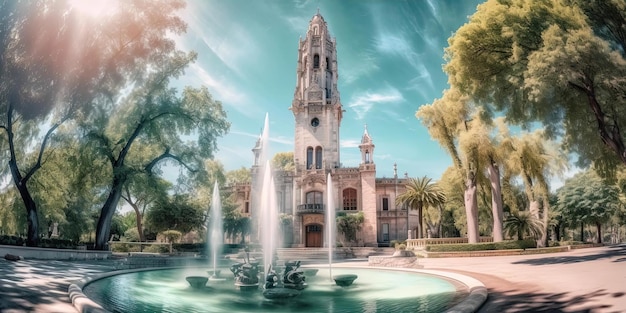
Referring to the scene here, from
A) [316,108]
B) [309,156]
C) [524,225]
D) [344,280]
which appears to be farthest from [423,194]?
[344,280]

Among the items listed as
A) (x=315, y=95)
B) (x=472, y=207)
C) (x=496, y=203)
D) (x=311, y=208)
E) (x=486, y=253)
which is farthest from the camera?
(x=315, y=95)

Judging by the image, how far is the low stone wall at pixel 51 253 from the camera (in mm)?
21178

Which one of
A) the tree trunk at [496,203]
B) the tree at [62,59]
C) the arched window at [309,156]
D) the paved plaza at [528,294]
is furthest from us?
the arched window at [309,156]

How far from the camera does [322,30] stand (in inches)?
2153

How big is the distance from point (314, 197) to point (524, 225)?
2343 centimetres

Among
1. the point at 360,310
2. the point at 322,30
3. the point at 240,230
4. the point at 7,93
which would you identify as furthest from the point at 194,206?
the point at 360,310

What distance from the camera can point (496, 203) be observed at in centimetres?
3017

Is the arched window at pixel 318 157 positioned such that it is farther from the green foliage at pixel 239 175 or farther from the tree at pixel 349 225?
the green foliage at pixel 239 175

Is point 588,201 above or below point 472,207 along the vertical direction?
above

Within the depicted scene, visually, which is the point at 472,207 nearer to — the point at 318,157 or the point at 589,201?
the point at 589,201

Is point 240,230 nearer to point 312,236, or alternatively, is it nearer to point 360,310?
point 312,236

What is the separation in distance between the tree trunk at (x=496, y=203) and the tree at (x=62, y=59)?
2544 cm

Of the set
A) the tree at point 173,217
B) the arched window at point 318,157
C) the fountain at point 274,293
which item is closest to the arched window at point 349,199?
the arched window at point 318,157

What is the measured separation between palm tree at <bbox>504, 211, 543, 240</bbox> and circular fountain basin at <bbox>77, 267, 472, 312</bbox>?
21121 mm
